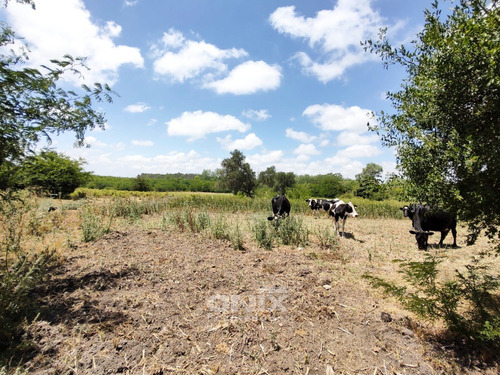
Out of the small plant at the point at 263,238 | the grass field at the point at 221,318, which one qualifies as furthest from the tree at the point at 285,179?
the grass field at the point at 221,318

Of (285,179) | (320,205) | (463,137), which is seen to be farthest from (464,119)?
(285,179)

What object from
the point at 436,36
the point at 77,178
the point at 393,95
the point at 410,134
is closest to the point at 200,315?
the point at 410,134

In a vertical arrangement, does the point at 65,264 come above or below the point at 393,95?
below

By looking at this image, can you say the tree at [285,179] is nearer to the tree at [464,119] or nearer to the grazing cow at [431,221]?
the grazing cow at [431,221]

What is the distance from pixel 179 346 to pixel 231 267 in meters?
2.40

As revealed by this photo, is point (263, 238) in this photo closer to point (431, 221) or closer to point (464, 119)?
point (464, 119)

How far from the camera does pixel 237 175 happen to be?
5612 centimetres

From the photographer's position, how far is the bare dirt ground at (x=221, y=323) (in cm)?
262

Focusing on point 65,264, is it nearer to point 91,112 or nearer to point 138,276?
point 138,276

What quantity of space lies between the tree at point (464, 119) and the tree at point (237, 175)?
53221 millimetres

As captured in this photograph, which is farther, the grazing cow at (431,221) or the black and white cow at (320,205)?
the black and white cow at (320,205)

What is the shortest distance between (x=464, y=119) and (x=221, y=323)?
4100 mm

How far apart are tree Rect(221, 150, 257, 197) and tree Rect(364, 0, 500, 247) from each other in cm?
5322

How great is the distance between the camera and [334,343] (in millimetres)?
2973
